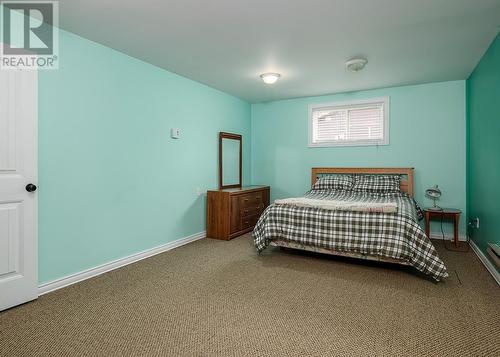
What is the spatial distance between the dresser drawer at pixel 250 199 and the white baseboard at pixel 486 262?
2875 mm

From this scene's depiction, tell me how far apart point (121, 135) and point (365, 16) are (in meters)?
2.48

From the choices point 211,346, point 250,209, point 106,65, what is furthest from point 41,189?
point 250,209

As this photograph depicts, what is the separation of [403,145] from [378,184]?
73 centimetres

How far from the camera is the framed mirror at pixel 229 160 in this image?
4703mm

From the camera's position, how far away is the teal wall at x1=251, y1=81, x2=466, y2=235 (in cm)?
413

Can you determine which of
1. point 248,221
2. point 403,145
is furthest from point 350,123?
point 248,221

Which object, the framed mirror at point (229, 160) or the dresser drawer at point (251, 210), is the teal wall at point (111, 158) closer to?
the framed mirror at point (229, 160)

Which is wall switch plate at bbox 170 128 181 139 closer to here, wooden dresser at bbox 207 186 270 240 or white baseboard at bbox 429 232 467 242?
wooden dresser at bbox 207 186 270 240

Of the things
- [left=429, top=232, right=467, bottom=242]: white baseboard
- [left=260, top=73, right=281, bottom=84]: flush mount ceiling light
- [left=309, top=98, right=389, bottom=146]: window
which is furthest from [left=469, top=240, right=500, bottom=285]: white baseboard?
[left=260, top=73, right=281, bottom=84]: flush mount ceiling light

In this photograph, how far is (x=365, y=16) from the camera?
7.72ft

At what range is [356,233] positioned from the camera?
294 cm

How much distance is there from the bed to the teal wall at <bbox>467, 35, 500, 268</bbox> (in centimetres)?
68

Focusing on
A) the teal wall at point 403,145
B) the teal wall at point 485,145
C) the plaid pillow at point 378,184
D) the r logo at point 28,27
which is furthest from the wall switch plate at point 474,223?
the r logo at point 28,27

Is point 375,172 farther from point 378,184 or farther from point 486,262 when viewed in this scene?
point 486,262
